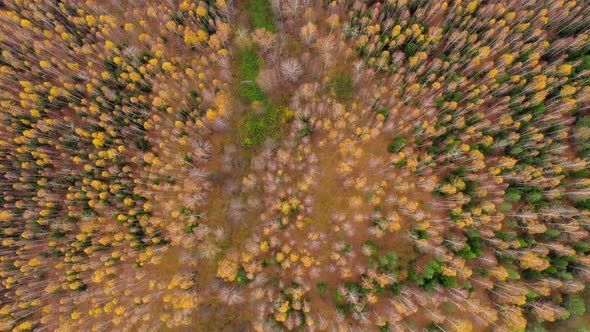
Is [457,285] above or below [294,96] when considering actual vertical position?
below

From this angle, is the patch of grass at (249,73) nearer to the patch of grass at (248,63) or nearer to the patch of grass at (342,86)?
the patch of grass at (248,63)

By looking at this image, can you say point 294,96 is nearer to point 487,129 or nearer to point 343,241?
point 343,241

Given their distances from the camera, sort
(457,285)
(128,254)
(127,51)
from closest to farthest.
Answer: (457,285), (128,254), (127,51)

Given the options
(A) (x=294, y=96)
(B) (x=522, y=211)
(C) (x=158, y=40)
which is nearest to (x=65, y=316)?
(C) (x=158, y=40)

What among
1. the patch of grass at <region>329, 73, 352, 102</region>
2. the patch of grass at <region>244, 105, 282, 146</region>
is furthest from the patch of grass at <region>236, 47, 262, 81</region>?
the patch of grass at <region>329, 73, 352, 102</region>

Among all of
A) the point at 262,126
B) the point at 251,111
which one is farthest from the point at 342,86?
the point at 251,111

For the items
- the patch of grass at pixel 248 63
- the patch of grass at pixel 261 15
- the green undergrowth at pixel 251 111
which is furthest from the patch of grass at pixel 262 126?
the patch of grass at pixel 261 15

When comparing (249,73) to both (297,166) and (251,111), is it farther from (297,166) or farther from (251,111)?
(297,166)
